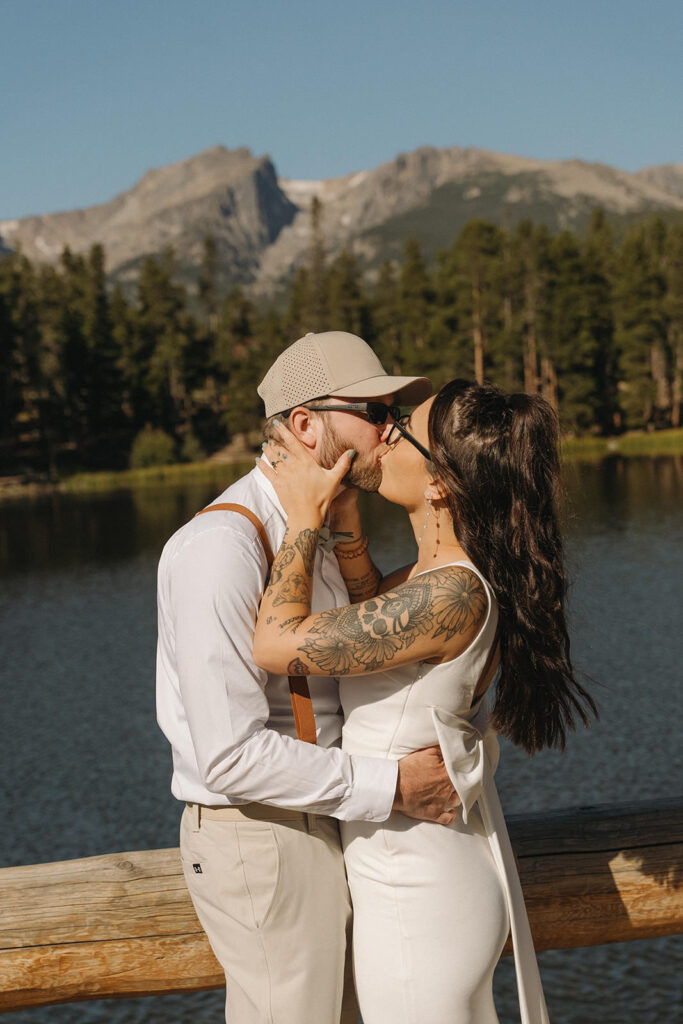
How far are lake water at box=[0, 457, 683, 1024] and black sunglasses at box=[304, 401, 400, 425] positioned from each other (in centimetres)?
61

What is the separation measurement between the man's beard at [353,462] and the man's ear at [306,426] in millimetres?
21

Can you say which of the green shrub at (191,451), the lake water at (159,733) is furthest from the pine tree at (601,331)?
the lake water at (159,733)

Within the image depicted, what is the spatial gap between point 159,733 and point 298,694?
36.0 feet

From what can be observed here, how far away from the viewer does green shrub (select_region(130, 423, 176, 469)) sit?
6112 centimetres

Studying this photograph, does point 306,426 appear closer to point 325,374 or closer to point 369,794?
point 325,374

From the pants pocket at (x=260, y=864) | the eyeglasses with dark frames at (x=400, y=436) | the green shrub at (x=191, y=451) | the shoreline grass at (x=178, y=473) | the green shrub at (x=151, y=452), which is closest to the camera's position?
the pants pocket at (x=260, y=864)

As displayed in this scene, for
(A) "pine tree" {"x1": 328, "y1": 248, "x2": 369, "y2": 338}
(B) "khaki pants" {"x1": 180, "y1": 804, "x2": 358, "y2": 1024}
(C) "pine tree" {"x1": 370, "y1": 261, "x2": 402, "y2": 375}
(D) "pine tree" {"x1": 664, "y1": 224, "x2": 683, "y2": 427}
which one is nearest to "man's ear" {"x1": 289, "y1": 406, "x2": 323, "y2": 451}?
(B) "khaki pants" {"x1": 180, "y1": 804, "x2": 358, "y2": 1024}

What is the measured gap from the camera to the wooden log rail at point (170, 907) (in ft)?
9.39

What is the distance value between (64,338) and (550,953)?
62.8m

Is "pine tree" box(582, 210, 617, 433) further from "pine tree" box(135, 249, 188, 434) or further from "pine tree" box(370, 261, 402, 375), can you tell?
"pine tree" box(135, 249, 188, 434)

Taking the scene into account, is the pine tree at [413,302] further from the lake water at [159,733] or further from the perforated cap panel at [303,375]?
the perforated cap panel at [303,375]

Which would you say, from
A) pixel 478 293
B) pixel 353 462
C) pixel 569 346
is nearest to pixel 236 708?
pixel 353 462

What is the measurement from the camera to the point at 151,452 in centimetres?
6134

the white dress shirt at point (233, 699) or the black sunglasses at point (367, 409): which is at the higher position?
the black sunglasses at point (367, 409)
